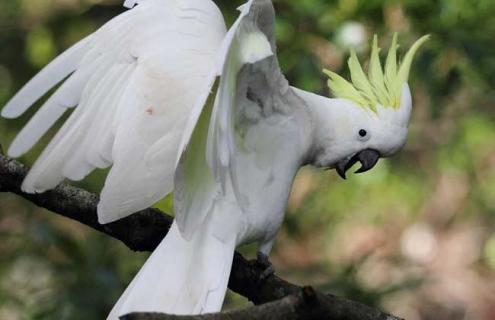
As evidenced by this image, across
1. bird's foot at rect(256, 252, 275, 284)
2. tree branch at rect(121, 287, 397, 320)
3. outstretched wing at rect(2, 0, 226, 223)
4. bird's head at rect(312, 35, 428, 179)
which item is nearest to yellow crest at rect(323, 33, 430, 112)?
bird's head at rect(312, 35, 428, 179)

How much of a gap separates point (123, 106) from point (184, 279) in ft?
1.36

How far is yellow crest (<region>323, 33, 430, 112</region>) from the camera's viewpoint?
2.70 meters

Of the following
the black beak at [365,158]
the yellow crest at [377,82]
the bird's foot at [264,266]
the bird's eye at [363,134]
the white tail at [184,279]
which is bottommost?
the bird's foot at [264,266]

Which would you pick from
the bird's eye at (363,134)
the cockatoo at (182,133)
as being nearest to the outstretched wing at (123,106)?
the cockatoo at (182,133)

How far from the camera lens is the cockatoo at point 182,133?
2354 mm

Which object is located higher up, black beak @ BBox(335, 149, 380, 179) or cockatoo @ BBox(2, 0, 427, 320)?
cockatoo @ BBox(2, 0, 427, 320)

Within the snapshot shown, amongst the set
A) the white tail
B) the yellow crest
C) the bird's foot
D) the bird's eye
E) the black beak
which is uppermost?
the yellow crest

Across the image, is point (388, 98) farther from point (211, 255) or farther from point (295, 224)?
point (295, 224)

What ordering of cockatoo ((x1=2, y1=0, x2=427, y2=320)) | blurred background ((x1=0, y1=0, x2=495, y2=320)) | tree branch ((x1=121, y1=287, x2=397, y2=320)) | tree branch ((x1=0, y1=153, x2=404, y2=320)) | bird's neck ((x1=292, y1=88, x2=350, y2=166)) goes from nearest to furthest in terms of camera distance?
1. tree branch ((x1=121, y1=287, x2=397, y2=320))
2. cockatoo ((x1=2, y1=0, x2=427, y2=320))
3. tree branch ((x1=0, y1=153, x2=404, y2=320))
4. bird's neck ((x1=292, y1=88, x2=350, y2=166))
5. blurred background ((x1=0, y1=0, x2=495, y2=320))

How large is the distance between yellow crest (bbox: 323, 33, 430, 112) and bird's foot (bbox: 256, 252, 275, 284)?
0.46 metres

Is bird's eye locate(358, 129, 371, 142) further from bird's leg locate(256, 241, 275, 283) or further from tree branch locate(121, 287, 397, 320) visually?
tree branch locate(121, 287, 397, 320)

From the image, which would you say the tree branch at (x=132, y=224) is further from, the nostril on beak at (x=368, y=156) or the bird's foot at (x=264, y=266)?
the nostril on beak at (x=368, y=156)

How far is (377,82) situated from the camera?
2.73 meters

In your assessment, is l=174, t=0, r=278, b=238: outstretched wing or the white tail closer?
l=174, t=0, r=278, b=238: outstretched wing
